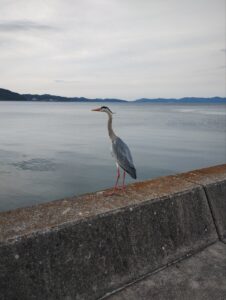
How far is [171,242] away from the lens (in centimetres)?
349

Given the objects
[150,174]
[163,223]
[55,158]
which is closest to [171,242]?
[163,223]

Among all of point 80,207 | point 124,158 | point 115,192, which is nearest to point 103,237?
point 80,207

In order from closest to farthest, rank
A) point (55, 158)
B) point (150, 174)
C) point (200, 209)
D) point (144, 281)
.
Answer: point (144, 281) < point (200, 209) < point (150, 174) < point (55, 158)

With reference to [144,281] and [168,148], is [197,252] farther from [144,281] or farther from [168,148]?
[168,148]

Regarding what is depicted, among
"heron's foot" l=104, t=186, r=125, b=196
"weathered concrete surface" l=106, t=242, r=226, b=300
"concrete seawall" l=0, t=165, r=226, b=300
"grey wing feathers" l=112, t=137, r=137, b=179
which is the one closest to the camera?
"concrete seawall" l=0, t=165, r=226, b=300

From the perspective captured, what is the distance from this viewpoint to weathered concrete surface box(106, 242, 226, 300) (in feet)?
9.23

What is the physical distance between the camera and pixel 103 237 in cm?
304

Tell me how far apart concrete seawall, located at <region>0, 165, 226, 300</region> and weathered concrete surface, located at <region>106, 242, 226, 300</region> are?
0.40 feet

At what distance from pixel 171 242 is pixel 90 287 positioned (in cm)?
112

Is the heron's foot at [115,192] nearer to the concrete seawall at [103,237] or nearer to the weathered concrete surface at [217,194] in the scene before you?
the concrete seawall at [103,237]

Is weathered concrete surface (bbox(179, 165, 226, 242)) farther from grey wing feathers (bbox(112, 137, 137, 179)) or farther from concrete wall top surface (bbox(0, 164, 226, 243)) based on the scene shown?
grey wing feathers (bbox(112, 137, 137, 179))

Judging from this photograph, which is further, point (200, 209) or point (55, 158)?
point (55, 158)

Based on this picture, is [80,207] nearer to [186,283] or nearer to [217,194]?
[186,283]

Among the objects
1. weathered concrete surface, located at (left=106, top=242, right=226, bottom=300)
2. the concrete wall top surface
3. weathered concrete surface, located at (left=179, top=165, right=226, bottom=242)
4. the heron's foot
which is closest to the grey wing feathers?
the concrete wall top surface
